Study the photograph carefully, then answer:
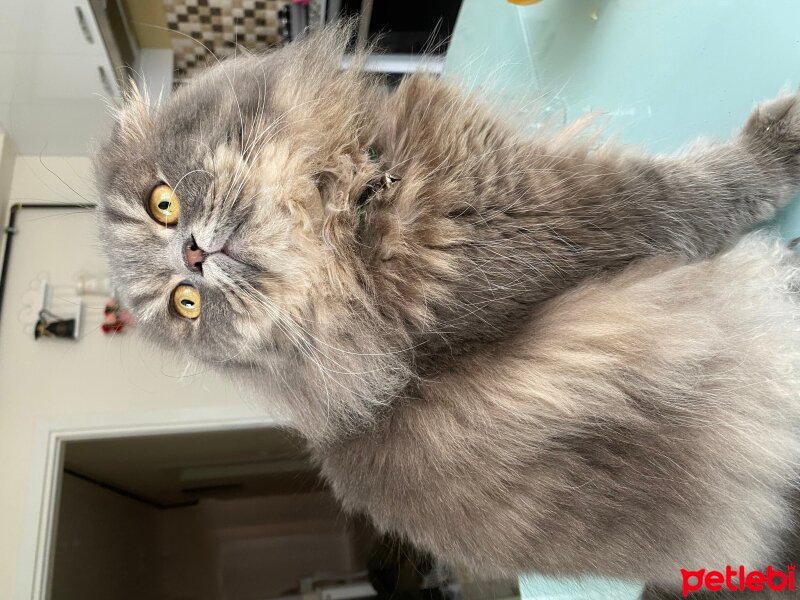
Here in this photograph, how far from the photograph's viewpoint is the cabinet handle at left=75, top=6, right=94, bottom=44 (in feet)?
7.64

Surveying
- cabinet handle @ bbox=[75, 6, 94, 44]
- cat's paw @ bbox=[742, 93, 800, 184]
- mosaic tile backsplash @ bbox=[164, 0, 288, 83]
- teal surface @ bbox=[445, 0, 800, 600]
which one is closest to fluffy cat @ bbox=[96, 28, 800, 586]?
cat's paw @ bbox=[742, 93, 800, 184]

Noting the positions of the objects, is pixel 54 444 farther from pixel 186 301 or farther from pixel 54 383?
pixel 186 301

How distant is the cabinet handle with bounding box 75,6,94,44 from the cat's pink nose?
2.01 m

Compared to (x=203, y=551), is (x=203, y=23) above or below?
above

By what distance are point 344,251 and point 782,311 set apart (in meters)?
0.68

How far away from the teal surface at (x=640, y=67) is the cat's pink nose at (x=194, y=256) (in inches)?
21.9

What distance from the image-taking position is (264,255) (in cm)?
88

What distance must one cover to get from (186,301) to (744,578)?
1023mm

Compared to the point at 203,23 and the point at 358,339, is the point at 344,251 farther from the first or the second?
the point at 203,23

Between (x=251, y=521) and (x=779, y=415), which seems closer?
(x=779, y=415)

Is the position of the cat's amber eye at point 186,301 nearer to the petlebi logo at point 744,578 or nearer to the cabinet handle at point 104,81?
the petlebi logo at point 744,578

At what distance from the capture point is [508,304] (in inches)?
35.1

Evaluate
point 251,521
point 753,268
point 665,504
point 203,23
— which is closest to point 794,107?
point 753,268

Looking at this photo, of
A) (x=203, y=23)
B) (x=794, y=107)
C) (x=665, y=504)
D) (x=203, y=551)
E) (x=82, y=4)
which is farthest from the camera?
(x=203, y=551)
